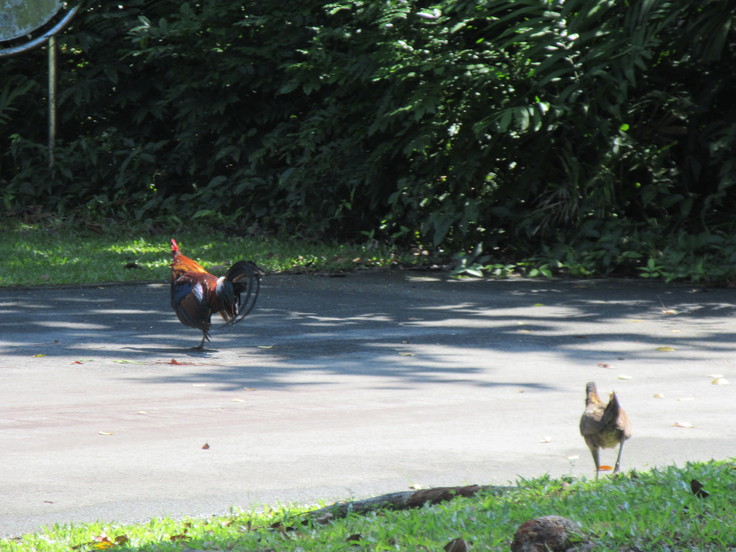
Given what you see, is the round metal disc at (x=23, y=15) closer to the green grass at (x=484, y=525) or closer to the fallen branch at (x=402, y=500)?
the green grass at (x=484, y=525)

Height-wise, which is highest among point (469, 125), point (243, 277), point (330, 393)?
point (469, 125)

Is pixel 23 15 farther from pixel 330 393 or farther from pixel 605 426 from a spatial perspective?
pixel 605 426

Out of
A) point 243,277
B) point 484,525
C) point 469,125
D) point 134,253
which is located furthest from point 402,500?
point 134,253

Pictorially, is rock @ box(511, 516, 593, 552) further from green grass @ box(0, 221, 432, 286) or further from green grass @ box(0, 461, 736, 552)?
Answer: green grass @ box(0, 221, 432, 286)

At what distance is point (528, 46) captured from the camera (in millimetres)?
12102

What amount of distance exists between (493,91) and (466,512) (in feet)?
29.7

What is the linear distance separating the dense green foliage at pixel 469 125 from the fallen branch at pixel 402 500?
24.7 ft

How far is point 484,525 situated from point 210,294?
4.41m

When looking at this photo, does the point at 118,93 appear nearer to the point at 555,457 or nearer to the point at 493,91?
the point at 493,91

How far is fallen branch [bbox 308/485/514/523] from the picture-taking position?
4004mm

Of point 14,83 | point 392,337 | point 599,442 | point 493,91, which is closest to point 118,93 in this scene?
point 14,83

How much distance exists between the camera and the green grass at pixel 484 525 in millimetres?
3412

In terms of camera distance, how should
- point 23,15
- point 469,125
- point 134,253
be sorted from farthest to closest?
1. point 23,15
2. point 134,253
3. point 469,125

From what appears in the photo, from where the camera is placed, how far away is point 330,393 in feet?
21.0
